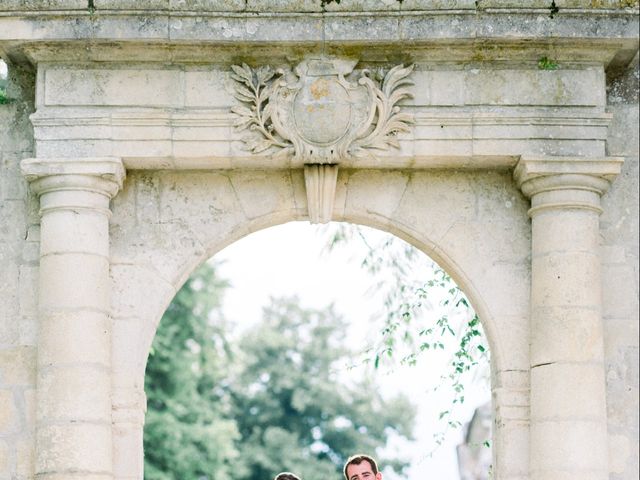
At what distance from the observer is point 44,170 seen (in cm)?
864

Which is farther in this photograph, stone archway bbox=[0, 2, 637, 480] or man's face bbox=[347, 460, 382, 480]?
man's face bbox=[347, 460, 382, 480]

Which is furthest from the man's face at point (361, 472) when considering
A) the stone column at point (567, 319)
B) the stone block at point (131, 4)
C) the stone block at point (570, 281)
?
the stone block at point (131, 4)

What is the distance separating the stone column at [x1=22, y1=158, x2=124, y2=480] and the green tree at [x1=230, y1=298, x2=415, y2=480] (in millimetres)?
20133

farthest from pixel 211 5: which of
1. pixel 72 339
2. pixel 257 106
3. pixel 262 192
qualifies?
pixel 72 339

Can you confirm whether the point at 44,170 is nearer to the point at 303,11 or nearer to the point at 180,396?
the point at 303,11

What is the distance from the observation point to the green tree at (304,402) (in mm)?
29672

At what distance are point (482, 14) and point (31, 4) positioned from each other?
7.55 ft

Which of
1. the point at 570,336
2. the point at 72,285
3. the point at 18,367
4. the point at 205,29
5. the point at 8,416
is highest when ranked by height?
the point at 205,29

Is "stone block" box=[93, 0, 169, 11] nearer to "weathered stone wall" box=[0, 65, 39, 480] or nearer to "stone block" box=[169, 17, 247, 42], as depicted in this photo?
"stone block" box=[169, 17, 247, 42]

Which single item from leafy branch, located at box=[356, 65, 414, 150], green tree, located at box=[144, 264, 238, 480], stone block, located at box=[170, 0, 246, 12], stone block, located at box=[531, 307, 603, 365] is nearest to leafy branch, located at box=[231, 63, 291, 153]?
stone block, located at box=[170, 0, 246, 12]

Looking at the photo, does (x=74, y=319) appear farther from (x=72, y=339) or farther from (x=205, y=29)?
(x=205, y=29)

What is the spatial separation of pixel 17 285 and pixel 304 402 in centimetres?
2221

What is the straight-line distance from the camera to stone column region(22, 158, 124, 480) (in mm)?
8453

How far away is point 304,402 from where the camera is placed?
3088 cm
